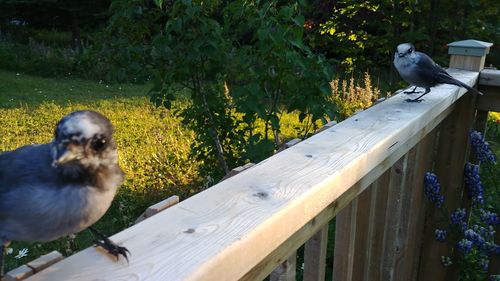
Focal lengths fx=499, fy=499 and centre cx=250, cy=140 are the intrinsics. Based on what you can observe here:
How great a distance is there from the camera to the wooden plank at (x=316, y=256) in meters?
1.49

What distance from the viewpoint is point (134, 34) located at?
12.0 ft

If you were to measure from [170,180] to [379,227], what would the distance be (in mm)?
3165

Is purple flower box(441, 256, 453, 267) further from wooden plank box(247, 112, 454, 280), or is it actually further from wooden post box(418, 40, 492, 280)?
wooden plank box(247, 112, 454, 280)

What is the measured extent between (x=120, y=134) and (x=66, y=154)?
583cm

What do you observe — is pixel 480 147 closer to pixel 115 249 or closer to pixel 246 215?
pixel 246 215

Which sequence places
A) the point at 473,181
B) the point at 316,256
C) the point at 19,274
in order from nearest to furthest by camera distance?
the point at 19,274 → the point at 316,256 → the point at 473,181

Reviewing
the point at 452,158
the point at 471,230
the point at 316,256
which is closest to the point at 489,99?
the point at 452,158

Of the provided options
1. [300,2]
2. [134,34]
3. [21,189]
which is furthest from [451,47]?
[21,189]

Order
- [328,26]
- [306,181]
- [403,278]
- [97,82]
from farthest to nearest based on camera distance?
[97,82] → [328,26] → [403,278] → [306,181]

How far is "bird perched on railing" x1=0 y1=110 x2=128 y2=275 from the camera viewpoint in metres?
1.00

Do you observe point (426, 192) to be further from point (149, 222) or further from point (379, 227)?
point (149, 222)

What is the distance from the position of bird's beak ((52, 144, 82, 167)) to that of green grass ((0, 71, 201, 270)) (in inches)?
96.4

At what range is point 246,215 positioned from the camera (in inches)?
42.9

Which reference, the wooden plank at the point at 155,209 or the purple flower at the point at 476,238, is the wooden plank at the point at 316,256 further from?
the purple flower at the point at 476,238
